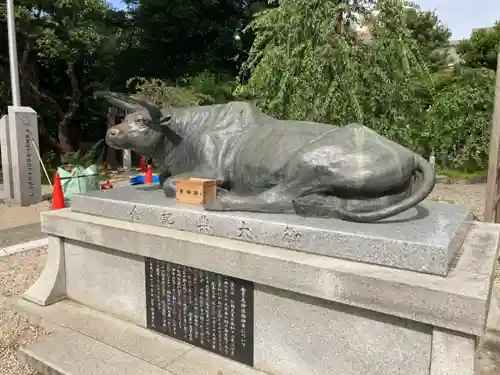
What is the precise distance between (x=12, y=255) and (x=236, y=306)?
386cm

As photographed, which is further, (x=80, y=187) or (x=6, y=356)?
(x=80, y=187)

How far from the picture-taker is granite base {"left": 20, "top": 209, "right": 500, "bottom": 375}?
196 centimetres

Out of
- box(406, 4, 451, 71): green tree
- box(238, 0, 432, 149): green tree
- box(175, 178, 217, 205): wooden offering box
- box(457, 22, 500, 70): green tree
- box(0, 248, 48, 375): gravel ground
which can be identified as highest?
box(406, 4, 451, 71): green tree

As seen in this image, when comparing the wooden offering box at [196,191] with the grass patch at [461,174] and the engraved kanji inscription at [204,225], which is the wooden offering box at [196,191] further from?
the grass patch at [461,174]

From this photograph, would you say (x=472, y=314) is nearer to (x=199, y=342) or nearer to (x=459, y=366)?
(x=459, y=366)

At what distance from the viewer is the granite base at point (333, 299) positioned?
1963mm

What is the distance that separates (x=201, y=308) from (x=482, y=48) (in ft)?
48.6

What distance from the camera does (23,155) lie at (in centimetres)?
854

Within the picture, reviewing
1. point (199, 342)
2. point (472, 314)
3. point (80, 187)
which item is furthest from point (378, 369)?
point (80, 187)

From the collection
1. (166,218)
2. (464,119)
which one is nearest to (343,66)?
(166,218)

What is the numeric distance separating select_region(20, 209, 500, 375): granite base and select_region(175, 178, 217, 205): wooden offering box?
32 centimetres

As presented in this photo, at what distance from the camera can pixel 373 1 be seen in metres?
6.41

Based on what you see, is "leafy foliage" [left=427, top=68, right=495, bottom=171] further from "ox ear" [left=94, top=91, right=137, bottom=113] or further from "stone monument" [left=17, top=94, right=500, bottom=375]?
"ox ear" [left=94, top=91, right=137, bottom=113]

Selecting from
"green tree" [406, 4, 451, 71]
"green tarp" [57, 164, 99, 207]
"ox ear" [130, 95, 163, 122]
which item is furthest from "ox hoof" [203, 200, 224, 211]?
"green tree" [406, 4, 451, 71]
